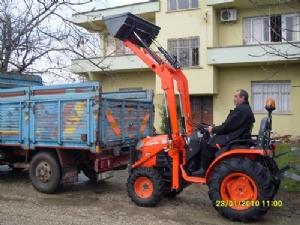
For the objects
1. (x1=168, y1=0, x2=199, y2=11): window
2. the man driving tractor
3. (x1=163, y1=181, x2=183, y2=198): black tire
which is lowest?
(x1=163, y1=181, x2=183, y2=198): black tire

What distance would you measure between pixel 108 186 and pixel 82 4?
484 centimetres

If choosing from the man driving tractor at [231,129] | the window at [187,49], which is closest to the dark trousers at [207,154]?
the man driving tractor at [231,129]

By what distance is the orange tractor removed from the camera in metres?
5.37

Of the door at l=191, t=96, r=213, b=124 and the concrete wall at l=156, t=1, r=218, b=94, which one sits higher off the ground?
the concrete wall at l=156, t=1, r=218, b=94

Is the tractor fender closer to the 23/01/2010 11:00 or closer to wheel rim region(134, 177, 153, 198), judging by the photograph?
the 23/01/2010 11:00

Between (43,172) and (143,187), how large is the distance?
2.39m

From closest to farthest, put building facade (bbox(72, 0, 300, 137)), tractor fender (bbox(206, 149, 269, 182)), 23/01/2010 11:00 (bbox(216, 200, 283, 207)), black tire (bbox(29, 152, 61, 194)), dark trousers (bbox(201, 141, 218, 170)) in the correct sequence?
23/01/2010 11:00 (bbox(216, 200, 283, 207)) < tractor fender (bbox(206, 149, 269, 182)) < dark trousers (bbox(201, 141, 218, 170)) < black tire (bbox(29, 152, 61, 194)) < building facade (bbox(72, 0, 300, 137))

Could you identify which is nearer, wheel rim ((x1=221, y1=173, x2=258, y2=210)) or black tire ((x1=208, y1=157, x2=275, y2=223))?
black tire ((x1=208, y1=157, x2=275, y2=223))

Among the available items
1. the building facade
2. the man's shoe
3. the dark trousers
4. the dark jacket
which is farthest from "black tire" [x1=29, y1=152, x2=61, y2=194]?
the building facade

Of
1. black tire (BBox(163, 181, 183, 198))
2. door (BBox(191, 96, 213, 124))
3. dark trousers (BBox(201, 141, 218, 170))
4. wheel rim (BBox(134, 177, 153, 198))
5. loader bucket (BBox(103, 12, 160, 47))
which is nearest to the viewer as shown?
dark trousers (BBox(201, 141, 218, 170))

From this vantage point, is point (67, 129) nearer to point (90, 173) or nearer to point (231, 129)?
point (90, 173)

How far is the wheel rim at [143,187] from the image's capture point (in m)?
6.38

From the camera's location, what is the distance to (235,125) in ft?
18.4

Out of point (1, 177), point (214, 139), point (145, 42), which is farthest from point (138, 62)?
point (214, 139)
